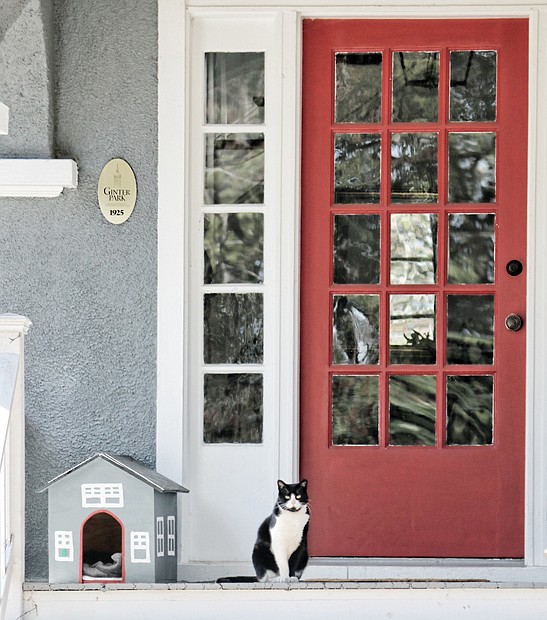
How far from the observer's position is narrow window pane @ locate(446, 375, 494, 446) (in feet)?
16.9

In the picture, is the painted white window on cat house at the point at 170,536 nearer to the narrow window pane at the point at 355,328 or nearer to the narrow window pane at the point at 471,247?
the narrow window pane at the point at 355,328

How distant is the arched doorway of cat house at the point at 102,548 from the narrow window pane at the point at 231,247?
1.14 meters

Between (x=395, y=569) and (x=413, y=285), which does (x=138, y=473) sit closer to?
(x=395, y=569)

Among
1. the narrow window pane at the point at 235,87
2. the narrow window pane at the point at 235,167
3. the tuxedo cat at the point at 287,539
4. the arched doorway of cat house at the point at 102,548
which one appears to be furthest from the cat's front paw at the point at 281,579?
the narrow window pane at the point at 235,87

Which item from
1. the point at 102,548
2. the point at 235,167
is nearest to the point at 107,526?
the point at 102,548

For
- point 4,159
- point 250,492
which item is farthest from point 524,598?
point 4,159

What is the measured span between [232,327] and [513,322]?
116 centimetres

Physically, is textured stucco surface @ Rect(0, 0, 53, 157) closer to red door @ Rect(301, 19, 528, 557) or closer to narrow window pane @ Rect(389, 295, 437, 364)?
red door @ Rect(301, 19, 528, 557)

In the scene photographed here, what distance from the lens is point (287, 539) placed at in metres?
4.54

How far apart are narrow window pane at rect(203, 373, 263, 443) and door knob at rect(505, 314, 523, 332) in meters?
1.04

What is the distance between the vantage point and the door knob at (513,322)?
16.7 feet

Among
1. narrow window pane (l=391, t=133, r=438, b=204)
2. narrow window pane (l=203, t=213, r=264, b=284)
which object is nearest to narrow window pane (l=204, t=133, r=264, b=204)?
narrow window pane (l=203, t=213, r=264, b=284)

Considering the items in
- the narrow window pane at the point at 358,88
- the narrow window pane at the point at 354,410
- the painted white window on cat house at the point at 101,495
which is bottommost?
the painted white window on cat house at the point at 101,495

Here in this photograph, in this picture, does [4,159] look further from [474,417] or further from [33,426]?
[474,417]
